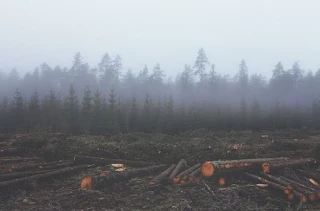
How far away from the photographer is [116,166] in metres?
10.8

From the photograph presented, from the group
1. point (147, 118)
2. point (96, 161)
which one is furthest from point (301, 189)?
point (147, 118)

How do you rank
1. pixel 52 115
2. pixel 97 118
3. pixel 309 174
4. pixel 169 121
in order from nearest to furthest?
pixel 309 174 < pixel 169 121 < pixel 97 118 < pixel 52 115

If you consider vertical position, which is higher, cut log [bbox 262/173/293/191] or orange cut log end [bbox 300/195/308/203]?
cut log [bbox 262/173/293/191]

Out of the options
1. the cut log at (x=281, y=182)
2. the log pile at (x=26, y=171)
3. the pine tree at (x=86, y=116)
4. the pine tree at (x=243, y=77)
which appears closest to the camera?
the cut log at (x=281, y=182)

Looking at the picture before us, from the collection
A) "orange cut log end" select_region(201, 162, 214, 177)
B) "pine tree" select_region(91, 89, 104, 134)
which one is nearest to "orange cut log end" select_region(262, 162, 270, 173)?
"orange cut log end" select_region(201, 162, 214, 177)

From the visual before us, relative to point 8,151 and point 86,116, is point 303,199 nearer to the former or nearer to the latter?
point 8,151

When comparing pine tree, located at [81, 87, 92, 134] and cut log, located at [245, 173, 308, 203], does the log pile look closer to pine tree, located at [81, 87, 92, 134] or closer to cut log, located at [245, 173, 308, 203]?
cut log, located at [245, 173, 308, 203]

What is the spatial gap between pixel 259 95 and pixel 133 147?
4869 cm

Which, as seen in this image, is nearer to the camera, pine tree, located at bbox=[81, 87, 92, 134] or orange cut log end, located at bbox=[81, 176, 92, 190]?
orange cut log end, located at bbox=[81, 176, 92, 190]

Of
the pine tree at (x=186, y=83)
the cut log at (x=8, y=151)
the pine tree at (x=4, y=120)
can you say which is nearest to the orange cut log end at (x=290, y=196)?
the cut log at (x=8, y=151)

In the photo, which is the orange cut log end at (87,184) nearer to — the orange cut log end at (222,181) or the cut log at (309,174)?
the orange cut log end at (222,181)

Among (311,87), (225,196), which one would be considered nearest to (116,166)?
(225,196)

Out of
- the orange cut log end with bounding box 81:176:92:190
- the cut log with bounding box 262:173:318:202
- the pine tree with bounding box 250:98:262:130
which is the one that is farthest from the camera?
the pine tree with bounding box 250:98:262:130

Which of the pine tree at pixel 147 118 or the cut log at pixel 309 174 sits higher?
the pine tree at pixel 147 118
